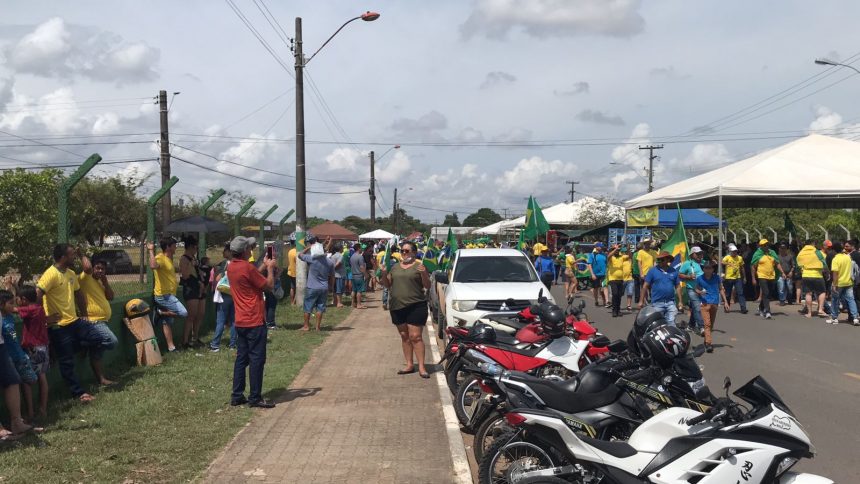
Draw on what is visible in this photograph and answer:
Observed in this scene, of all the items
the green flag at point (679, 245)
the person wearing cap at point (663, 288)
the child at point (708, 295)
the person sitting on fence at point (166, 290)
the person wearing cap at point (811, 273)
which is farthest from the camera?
the person wearing cap at point (811, 273)

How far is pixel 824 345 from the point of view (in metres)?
12.0

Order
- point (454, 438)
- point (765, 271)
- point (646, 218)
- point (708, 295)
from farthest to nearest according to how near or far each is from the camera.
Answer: point (646, 218)
point (765, 271)
point (708, 295)
point (454, 438)

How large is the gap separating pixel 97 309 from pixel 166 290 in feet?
7.28

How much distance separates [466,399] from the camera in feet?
22.0

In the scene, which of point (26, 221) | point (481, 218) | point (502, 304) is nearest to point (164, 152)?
point (26, 221)

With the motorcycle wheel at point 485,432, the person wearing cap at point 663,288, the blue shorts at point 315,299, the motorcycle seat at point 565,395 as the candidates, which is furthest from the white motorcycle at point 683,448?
the blue shorts at point 315,299

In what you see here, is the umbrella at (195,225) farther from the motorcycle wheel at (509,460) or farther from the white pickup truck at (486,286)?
the motorcycle wheel at (509,460)

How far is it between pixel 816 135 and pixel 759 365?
56.5 feet

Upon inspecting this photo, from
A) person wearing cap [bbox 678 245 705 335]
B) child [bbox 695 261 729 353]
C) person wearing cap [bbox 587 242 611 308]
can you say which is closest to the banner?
person wearing cap [bbox 587 242 611 308]

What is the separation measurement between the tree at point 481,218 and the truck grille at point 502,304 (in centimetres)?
13403

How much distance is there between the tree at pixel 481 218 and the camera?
146 metres

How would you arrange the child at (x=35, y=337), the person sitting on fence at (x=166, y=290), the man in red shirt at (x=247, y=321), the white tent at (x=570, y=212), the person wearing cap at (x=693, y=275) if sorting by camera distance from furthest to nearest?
the white tent at (x=570, y=212)
the person wearing cap at (x=693, y=275)
the person sitting on fence at (x=166, y=290)
the man in red shirt at (x=247, y=321)
the child at (x=35, y=337)

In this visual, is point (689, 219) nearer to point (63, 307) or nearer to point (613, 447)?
point (63, 307)

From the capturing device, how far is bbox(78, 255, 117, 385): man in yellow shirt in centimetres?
824
